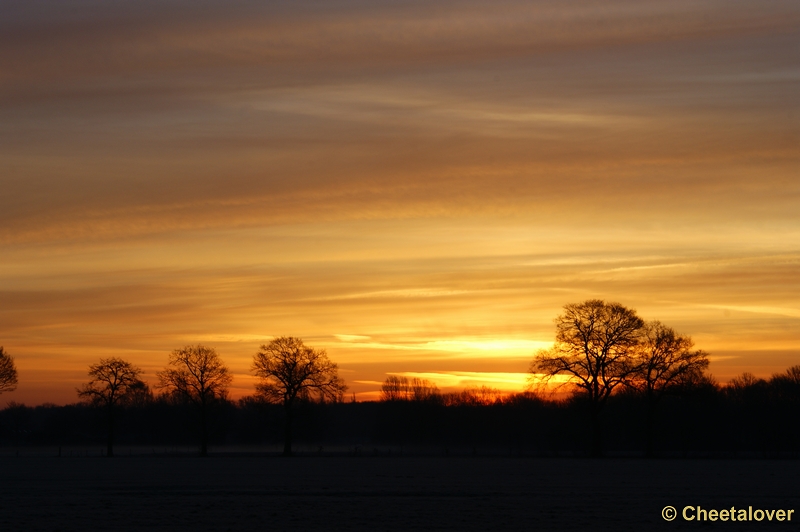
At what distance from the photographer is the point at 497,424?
160 m

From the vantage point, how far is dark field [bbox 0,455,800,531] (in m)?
26.6

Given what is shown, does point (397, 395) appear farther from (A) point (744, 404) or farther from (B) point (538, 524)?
(B) point (538, 524)

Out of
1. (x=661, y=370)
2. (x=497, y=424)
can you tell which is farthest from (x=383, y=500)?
(x=497, y=424)

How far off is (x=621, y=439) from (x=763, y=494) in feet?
237

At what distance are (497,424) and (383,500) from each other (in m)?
130

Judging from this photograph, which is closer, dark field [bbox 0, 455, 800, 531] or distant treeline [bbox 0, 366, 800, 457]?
dark field [bbox 0, 455, 800, 531]

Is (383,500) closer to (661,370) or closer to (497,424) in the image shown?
(661,370)

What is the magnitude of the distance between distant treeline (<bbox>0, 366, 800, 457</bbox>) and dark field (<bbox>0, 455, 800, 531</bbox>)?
3834 centimetres

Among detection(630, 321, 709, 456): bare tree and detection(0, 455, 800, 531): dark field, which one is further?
detection(630, 321, 709, 456): bare tree

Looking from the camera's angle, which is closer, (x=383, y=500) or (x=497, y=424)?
(x=383, y=500)

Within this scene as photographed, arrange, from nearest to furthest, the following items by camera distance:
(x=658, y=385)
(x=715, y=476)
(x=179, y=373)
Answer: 1. (x=715, y=476)
2. (x=658, y=385)
3. (x=179, y=373)

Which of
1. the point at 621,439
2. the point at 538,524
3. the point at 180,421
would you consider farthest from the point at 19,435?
the point at 538,524

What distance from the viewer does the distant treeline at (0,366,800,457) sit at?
93.8 meters

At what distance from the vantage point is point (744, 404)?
109m
